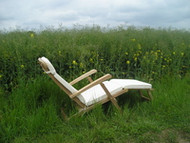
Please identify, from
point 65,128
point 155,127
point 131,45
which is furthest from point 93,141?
point 131,45

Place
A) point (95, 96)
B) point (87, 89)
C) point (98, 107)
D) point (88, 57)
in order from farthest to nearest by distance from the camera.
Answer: point (88, 57) → point (95, 96) → point (98, 107) → point (87, 89)

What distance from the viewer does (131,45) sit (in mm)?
5250

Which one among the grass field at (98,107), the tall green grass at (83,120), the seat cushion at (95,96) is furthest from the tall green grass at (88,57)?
the seat cushion at (95,96)

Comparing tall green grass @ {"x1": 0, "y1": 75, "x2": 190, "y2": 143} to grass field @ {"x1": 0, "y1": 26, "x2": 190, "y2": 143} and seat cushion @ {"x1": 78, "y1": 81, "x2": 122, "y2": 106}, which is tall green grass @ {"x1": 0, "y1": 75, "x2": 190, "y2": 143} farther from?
seat cushion @ {"x1": 78, "y1": 81, "x2": 122, "y2": 106}

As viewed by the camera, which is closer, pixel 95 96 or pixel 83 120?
pixel 83 120

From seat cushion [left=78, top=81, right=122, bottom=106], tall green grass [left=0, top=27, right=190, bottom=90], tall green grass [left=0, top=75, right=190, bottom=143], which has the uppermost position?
tall green grass [left=0, top=27, right=190, bottom=90]

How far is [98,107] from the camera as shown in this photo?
120 inches

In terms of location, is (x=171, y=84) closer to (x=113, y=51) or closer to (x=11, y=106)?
(x=113, y=51)

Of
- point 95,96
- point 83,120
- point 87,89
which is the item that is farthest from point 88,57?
point 83,120

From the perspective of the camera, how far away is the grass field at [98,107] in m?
2.77

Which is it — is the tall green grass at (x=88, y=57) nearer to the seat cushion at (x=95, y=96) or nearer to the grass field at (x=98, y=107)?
the grass field at (x=98, y=107)

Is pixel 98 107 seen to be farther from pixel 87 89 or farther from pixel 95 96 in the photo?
pixel 87 89

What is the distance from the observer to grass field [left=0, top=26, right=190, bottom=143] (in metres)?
2.77

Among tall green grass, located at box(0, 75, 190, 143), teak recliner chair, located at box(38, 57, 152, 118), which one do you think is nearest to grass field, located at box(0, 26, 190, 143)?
tall green grass, located at box(0, 75, 190, 143)
